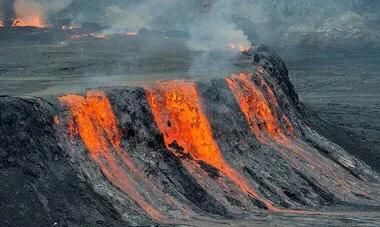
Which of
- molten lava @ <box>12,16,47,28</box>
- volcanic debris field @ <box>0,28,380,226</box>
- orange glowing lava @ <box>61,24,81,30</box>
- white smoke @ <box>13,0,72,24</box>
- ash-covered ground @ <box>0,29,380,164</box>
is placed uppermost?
white smoke @ <box>13,0,72,24</box>

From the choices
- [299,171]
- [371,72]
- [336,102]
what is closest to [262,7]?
[371,72]

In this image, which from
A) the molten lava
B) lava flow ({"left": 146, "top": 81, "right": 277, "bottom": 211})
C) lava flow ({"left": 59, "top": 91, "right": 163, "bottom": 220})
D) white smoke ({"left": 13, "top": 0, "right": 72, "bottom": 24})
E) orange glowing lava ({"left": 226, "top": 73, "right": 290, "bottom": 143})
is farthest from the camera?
white smoke ({"left": 13, "top": 0, "right": 72, "bottom": 24})

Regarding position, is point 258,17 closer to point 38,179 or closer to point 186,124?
point 186,124

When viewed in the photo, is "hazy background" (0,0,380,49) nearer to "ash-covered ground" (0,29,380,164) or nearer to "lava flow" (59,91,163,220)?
"ash-covered ground" (0,29,380,164)

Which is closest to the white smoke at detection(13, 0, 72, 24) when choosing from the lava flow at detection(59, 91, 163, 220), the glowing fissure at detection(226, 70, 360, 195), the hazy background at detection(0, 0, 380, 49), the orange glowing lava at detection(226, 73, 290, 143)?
the hazy background at detection(0, 0, 380, 49)

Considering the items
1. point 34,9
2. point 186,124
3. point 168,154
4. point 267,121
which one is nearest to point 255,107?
point 267,121

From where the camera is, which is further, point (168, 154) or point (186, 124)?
point (186, 124)

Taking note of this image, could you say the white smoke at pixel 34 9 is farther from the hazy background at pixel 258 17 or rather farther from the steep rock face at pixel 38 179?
the steep rock face at pixel 38 179
